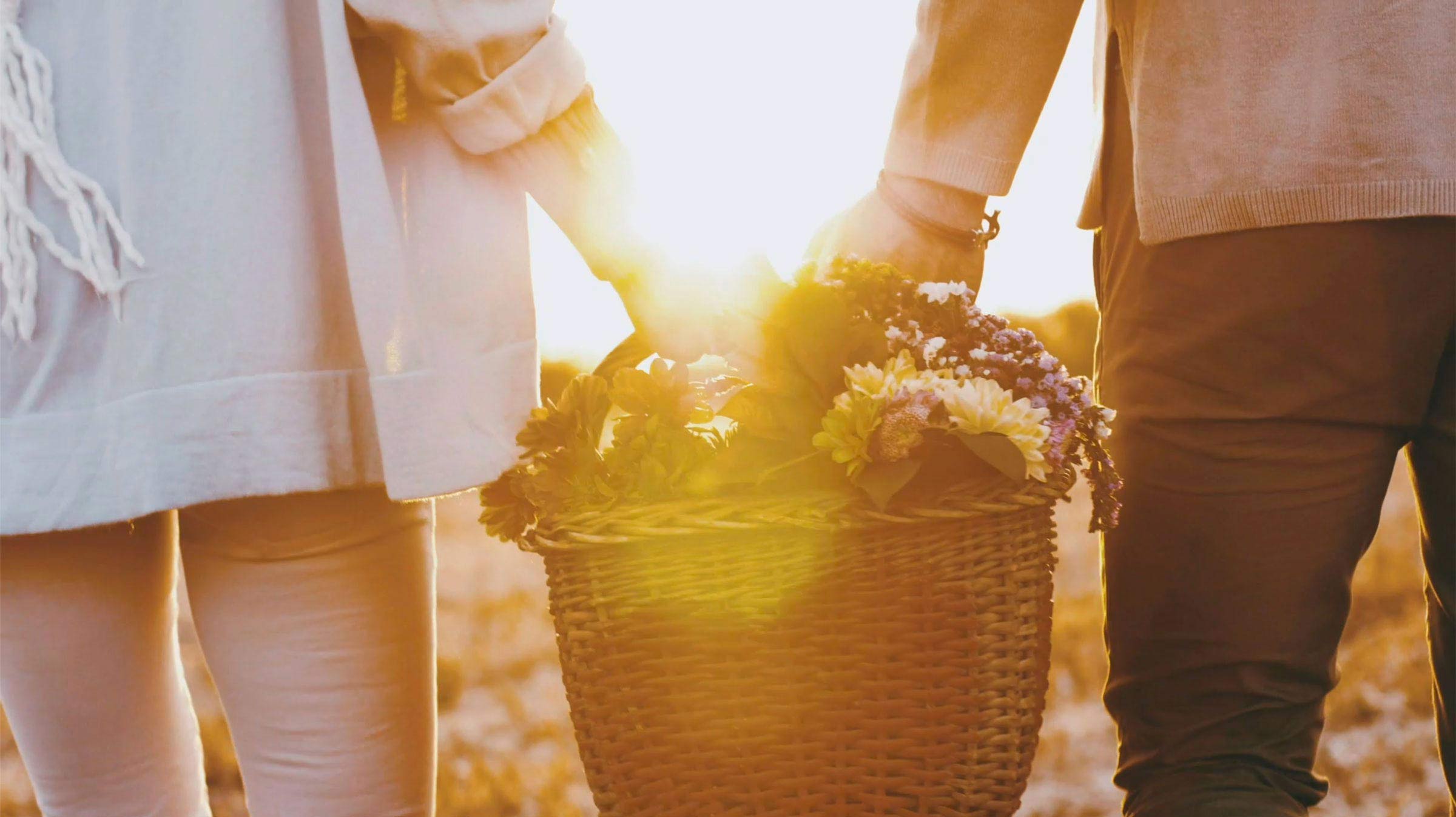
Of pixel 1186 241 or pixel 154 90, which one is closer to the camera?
pixel 154 90

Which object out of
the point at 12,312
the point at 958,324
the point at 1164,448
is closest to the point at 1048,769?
the point at 1164,448

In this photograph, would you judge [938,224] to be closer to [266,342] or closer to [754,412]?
[754,412]

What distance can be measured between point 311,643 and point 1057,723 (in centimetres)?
242

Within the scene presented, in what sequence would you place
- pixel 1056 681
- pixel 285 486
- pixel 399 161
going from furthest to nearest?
pixel 1056 681
pixel 399 161
pixel 285 486

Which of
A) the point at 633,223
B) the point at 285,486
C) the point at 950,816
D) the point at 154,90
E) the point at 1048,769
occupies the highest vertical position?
the point at 154,90

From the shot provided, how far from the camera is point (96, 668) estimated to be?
119 centimetres

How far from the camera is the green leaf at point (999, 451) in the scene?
3.23 ft

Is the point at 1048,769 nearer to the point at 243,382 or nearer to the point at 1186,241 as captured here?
the point at 1186,241

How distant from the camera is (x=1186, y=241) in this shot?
→ 1209 millimetres

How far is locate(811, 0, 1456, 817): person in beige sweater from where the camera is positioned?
1104 millimetres

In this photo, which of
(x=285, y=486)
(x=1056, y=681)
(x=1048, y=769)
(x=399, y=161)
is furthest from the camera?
(x=1056, y=681)

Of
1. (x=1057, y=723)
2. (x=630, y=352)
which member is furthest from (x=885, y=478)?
(x=1057, y=723)

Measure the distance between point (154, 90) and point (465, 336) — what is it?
14.2 inches

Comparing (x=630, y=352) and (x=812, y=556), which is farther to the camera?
(x=630, y=352)
